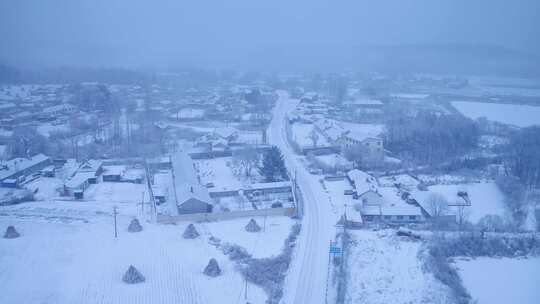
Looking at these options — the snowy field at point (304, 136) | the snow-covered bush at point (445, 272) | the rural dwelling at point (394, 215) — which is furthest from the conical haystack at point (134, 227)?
the snowy field at point (304, 136)

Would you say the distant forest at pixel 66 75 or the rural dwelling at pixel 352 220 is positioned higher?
the distant forest at pixel 66 75

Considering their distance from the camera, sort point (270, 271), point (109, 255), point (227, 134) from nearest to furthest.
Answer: point (270, 271), point (109, 255), point (227, 134)

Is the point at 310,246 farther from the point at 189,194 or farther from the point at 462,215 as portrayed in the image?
the point at 462,215

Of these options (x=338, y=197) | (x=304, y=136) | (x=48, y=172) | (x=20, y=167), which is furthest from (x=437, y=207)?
(x=20, y=167)

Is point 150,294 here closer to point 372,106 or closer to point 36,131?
point 36,131

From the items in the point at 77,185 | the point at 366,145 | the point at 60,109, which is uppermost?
the point at 60,109

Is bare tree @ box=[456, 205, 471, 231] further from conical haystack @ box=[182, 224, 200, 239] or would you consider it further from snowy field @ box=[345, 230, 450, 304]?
conical haystack @ box=[182, 224, 200, 239]

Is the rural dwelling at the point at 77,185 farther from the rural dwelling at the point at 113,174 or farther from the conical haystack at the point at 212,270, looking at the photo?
the conical haystack at the point at 212,270
